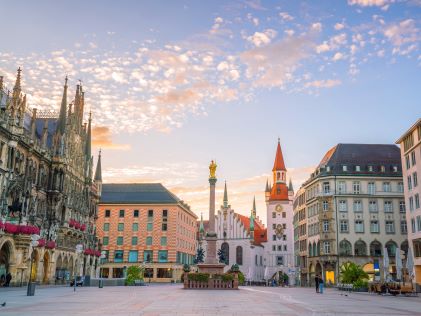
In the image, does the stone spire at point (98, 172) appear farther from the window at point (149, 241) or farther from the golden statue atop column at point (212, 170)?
the golden statue atop column at point (212, 170)

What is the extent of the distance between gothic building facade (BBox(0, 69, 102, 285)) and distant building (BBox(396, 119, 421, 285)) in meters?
40.9

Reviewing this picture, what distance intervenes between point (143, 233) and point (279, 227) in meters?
43.7

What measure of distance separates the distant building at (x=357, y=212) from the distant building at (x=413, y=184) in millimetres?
13019

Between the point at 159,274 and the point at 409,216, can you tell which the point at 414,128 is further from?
the point at 159,274

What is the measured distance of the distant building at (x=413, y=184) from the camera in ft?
181

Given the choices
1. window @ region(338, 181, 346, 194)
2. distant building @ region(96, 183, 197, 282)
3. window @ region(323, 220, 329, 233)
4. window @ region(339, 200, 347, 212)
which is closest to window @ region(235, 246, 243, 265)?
distant building @ region(96, 183, 197, 282)

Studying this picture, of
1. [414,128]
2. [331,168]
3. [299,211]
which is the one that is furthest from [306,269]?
[414,128]

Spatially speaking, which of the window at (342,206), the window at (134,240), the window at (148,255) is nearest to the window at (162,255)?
the window at (148,255)

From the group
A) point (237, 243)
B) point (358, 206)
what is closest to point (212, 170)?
point (358, 206)

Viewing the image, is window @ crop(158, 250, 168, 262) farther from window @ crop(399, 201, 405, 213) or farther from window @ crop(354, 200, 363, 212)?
window @ crop(399, 201, 405, 213)

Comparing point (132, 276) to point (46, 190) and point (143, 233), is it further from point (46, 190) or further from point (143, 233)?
point (143, 233)

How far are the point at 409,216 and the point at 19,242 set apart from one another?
4692 cm

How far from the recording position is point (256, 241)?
13488 cm

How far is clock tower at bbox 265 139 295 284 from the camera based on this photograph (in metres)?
122
